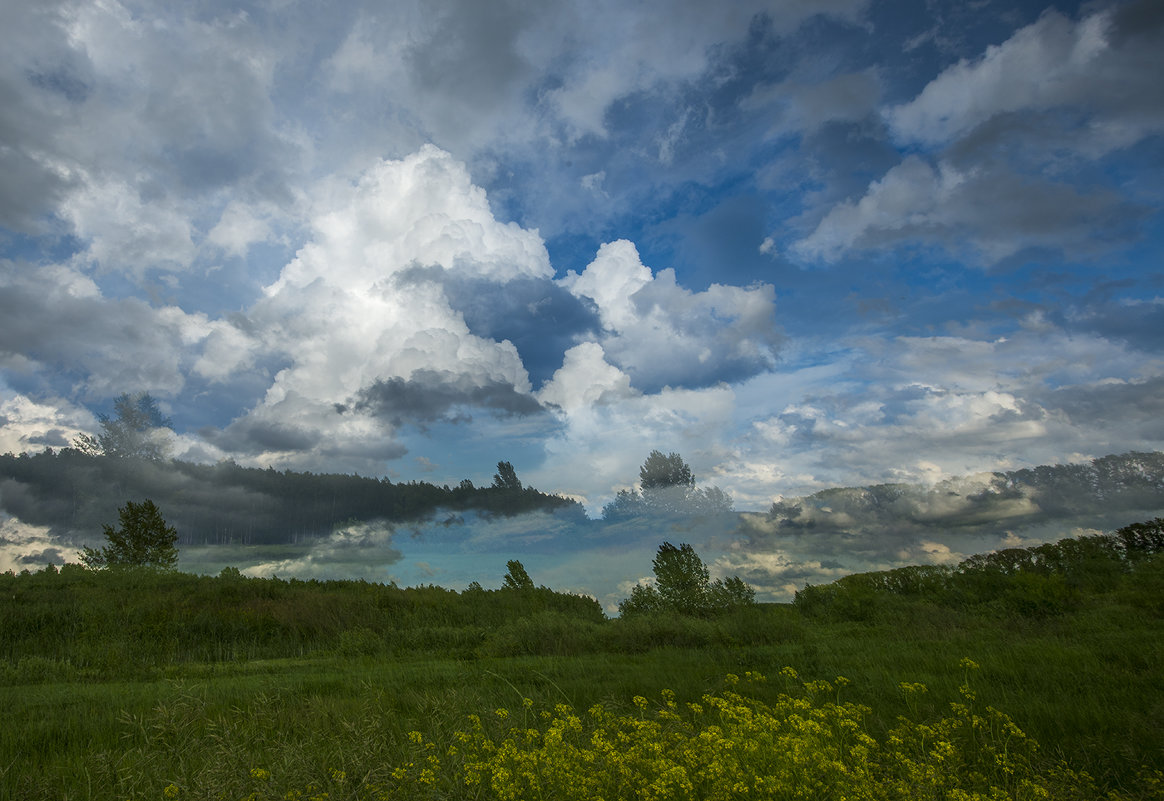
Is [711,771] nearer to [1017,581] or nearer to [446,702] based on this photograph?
[446,702]

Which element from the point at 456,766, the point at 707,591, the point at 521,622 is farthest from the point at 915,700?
the point at 707,591

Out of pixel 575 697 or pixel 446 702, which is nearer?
pixel 446 702

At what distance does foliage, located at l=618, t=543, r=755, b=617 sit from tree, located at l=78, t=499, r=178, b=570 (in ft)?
157

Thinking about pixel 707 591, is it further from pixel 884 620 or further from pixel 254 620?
pixel 254 620

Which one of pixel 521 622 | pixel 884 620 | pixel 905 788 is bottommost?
pixel 884 620

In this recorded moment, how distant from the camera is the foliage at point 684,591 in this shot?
3950 centimetres

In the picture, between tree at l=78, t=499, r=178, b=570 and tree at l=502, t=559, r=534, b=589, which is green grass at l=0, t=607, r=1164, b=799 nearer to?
tree at l=502, t=559, r=534, b=589

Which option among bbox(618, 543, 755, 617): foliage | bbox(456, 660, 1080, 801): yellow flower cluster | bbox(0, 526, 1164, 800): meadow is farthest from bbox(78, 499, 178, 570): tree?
bbox(456, 660, 1080, 801): yellow flower cluster

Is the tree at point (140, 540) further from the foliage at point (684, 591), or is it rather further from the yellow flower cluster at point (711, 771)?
the yellow flower cluster at point (711, 771)

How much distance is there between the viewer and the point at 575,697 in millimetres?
11156

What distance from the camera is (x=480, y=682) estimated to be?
13.4 metres

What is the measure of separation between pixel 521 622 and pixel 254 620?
15.1 metres

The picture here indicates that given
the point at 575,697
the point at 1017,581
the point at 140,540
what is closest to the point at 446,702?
the point at 575,697

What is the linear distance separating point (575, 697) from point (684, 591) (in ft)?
105
